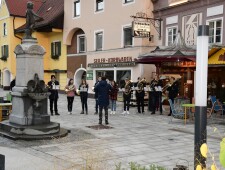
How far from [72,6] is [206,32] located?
949 inches

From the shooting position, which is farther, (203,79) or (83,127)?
(83,127)

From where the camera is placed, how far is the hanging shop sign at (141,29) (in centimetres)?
1812

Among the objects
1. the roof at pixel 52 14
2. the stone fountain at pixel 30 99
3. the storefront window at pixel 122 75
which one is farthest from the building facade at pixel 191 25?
the roof at pixel 52 14

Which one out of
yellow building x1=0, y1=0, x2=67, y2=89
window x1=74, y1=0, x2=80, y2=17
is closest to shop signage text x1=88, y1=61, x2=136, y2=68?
window x1=74, y1=0, x2=80, y2=17

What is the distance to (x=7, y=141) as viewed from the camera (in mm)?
8906

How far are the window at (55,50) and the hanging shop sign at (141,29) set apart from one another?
1306cm

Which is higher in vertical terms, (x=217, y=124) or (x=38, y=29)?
(x=38, y=29)

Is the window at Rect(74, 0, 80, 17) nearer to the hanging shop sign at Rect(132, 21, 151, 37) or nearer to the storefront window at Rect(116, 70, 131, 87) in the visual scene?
the storefront window at Rect(116, 70, 131, 87)

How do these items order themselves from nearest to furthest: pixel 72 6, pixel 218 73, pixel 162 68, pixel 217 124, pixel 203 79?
pixel 203 79
pixel 217 124
pixel 218 73
pixel 162 68
pixel 72 6

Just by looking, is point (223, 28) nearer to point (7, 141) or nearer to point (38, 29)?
point (7, 141)

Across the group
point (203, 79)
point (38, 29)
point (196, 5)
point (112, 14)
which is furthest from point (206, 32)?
point (38, 29)

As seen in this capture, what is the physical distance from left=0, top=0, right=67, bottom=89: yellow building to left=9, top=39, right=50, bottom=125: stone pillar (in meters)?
18.4

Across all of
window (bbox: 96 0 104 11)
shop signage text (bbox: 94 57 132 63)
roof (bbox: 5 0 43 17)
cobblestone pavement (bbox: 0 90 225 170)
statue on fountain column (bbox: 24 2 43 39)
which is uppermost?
roof (bbox: 5 0 43 17)

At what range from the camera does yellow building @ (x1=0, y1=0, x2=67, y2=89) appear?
29234 mm
